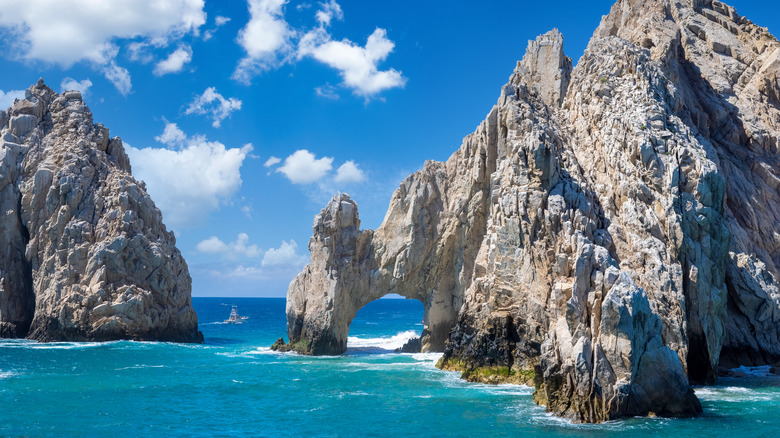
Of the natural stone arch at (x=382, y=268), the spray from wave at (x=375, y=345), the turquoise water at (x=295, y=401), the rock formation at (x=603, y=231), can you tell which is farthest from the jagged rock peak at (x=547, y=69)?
the spray from wave at (x=375, y=345)

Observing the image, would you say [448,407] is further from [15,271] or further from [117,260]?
[15,271]

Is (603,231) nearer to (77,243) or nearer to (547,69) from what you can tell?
(547,69)

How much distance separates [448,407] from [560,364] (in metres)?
6.08

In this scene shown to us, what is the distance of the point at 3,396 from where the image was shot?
115 ft

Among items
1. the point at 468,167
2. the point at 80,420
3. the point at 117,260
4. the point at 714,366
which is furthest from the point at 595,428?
the point at 117,260

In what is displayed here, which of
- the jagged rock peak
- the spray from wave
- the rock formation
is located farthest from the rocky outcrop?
the jagged rock peak

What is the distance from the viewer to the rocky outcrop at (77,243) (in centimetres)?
6288

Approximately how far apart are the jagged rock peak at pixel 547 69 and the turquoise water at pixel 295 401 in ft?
75.4

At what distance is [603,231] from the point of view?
36000 millimetres

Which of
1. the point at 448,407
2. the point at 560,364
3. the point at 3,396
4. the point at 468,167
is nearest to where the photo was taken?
the point at 560,364

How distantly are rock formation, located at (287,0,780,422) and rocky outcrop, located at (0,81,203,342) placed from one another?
18.1 metres

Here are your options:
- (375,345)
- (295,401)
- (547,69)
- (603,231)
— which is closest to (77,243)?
(375,345)

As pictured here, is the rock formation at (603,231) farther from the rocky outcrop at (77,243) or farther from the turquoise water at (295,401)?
the rocky outcrop at (77,243)

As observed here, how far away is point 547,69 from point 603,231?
18.9 m
